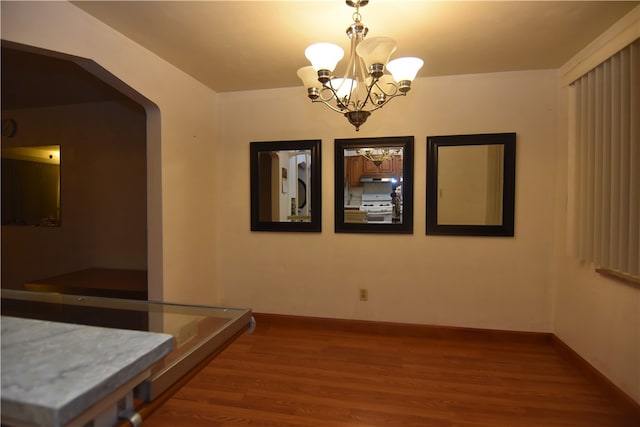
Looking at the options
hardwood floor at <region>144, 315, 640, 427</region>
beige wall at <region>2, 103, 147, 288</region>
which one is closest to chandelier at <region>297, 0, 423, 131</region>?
hardwood floor at <region>144, 315, 640, 427</region>

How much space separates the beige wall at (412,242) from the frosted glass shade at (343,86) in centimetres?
119

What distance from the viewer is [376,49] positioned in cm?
147

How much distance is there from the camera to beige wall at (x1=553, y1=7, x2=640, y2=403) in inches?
74.8

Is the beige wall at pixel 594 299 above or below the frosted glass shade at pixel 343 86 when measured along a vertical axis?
below

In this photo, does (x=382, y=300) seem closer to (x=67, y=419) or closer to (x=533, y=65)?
(x=533, y=65)

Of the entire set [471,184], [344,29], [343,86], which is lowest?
[471,184]

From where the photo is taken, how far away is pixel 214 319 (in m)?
1.09

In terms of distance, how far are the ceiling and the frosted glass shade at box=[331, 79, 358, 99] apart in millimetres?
435

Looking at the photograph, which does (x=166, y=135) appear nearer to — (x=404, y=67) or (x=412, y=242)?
(x=404, y=67)

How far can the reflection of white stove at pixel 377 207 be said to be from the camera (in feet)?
9.85

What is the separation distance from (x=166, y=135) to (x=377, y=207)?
1961 millimetres

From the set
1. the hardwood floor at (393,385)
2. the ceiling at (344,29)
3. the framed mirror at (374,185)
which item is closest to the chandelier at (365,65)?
the ceiling at (344,29)

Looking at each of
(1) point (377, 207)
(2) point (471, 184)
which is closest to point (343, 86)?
(1) point (377, 207)

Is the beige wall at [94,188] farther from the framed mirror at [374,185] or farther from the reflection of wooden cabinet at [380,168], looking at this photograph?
the reflection of wooden cabinet at [380,168]
